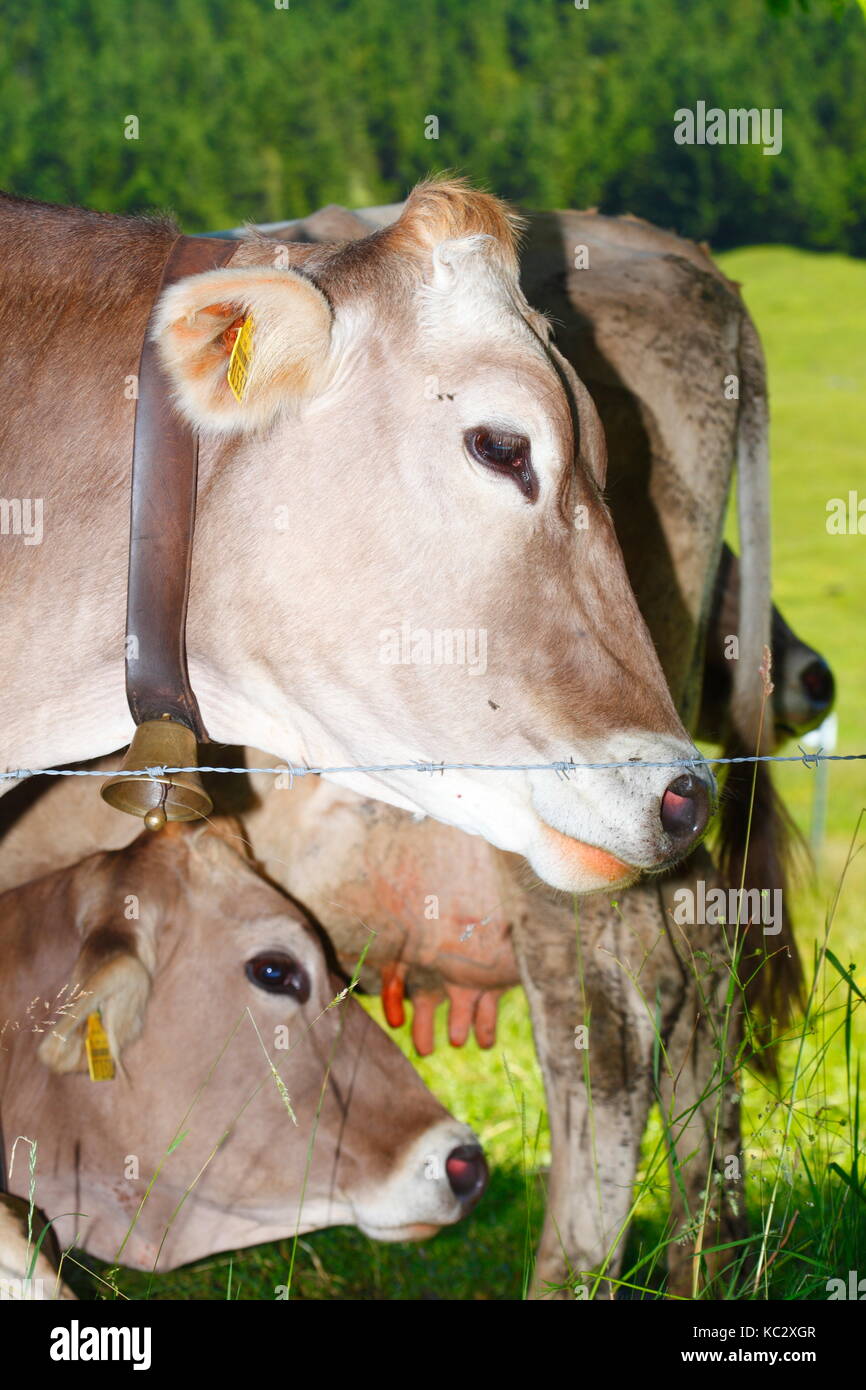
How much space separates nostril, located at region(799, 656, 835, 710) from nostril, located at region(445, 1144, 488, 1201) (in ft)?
7.17

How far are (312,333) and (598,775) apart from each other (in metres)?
0.91

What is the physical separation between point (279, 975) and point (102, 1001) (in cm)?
48

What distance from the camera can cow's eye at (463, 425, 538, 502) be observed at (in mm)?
2660

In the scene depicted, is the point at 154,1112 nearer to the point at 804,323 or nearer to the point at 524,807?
the point at 524,807

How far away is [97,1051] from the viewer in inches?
139

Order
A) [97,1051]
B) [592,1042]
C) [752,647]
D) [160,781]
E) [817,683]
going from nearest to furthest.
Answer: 1. [160,781]
2. [97,1051]
3. [592,1042]
4. [752,647]
5. [817,683]

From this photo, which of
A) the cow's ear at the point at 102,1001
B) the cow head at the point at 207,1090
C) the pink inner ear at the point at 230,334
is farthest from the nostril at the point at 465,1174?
the pink inner ear at the point at 230,334

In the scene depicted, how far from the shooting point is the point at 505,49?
28.1 m

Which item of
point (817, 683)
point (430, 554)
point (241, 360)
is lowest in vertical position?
point (817, 683)

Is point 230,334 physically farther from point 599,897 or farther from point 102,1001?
point 599,897

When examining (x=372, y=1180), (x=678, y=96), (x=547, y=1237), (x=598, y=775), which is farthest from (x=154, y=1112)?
(x=678, y=96)

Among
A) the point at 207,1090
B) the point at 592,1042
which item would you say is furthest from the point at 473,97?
the point at 207,1090

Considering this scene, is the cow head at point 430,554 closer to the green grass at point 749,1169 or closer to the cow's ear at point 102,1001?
the green grass at point 749,1169

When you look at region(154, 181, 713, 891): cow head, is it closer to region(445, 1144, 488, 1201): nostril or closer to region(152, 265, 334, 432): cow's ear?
region(152, 265, 334, 432): cow's ear
